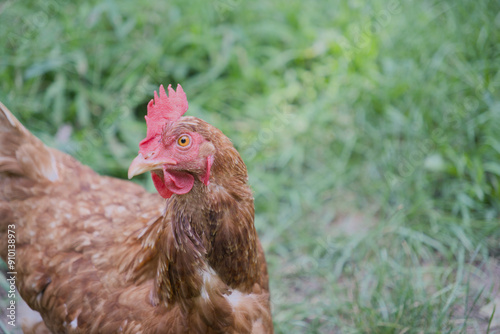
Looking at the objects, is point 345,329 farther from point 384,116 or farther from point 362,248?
point 384,116

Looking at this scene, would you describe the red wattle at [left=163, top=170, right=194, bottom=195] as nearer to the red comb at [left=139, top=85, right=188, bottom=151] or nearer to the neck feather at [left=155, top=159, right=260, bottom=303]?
the neck feather at [left=155, top=159, right=260, bottom=303]

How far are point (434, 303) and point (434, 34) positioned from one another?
106 inches

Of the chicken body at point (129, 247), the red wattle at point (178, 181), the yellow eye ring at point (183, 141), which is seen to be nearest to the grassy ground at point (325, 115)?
the chicken body at point (129, 247)

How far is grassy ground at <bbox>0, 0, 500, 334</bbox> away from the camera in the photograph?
3482 millimetres

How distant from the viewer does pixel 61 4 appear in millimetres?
4574

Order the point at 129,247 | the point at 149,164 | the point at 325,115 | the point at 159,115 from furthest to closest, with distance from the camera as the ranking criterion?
the point at 325,115, the point at 129,247, the point at 159,115, the point at 149,164

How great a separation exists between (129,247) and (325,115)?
275 centimetres

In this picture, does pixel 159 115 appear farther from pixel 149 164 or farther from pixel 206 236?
pixel 206 236

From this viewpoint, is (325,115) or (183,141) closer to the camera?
(183,141)

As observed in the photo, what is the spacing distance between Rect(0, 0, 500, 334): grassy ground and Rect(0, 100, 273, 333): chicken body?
3.82 feet

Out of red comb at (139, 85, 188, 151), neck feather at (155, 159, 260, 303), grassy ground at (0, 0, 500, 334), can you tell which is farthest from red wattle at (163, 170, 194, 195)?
grassy ground at (0, 0, 500, 334)

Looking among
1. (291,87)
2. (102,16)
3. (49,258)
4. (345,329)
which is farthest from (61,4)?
(345,329)

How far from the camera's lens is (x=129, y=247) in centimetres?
237

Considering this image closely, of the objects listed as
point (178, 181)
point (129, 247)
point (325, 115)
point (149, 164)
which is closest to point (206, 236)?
point (178, 181)
